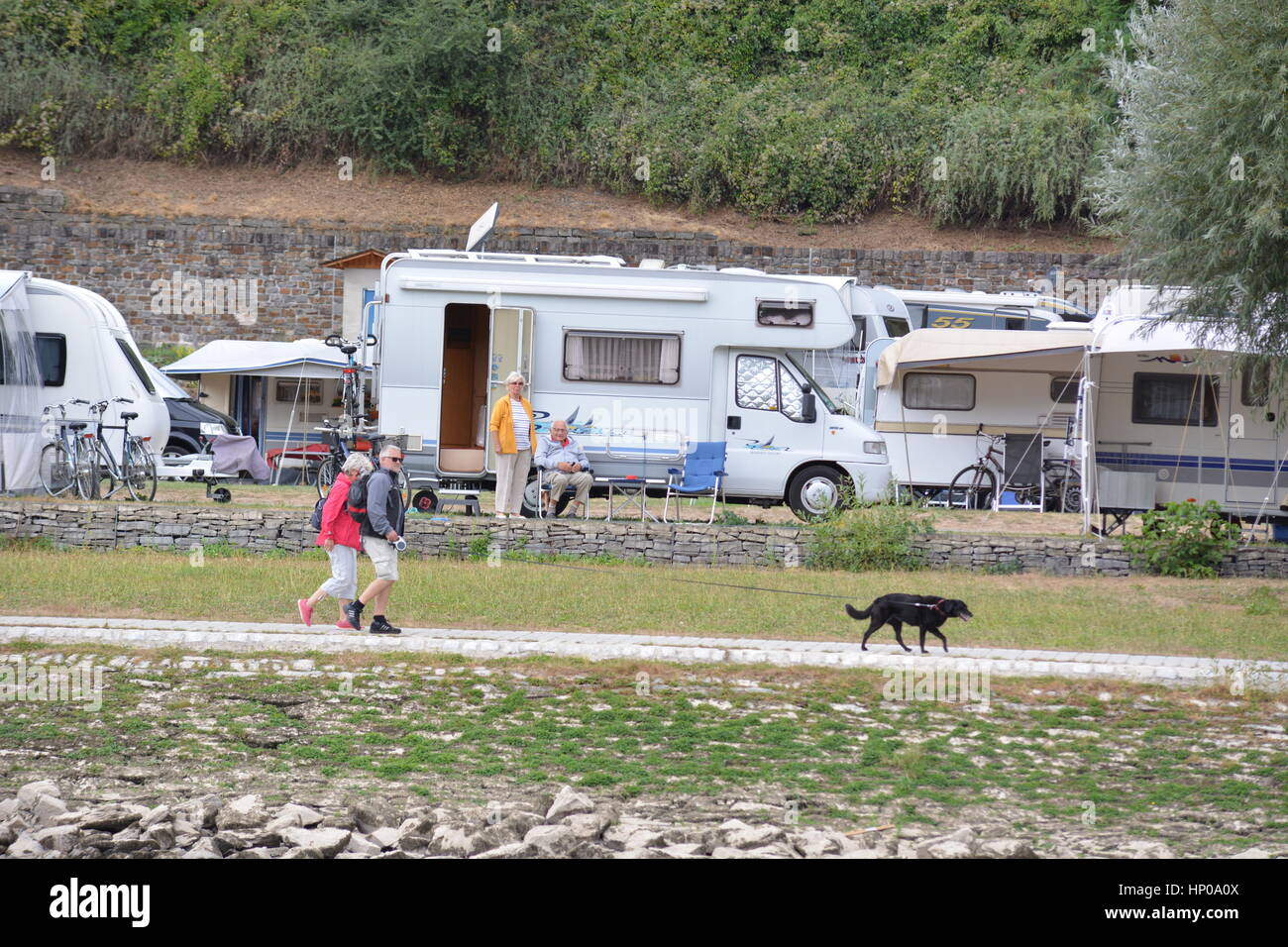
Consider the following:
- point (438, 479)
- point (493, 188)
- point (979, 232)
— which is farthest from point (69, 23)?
point (438, 479)

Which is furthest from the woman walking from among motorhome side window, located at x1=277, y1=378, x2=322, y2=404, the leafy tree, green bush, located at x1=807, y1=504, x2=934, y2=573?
motorhome side window, located at x1=277, y1=378, x2=322, y2=404

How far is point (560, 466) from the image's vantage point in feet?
55.9

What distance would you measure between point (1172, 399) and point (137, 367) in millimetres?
14120

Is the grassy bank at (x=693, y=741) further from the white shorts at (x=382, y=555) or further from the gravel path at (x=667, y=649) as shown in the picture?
the white shorts at (x=382, y=555)

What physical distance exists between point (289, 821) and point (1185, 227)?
1021cm

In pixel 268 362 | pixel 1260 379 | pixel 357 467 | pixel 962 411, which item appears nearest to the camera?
pixel 357 467

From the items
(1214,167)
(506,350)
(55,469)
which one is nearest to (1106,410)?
(1214,167)

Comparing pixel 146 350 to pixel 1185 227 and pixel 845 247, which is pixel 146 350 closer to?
pixel 845 247

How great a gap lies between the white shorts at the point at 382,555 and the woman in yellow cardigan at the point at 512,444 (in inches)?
191

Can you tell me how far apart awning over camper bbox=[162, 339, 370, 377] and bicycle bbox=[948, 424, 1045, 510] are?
428 inches

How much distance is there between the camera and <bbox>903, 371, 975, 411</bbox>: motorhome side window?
20734 mm

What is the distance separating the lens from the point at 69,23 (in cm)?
3891

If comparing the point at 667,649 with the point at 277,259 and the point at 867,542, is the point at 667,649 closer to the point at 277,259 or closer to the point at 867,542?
the point at 867,542

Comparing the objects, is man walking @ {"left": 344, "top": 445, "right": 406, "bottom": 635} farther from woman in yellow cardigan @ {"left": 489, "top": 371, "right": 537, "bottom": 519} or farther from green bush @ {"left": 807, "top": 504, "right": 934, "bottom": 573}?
green bush @ {"left": 807, "top": 504, "right": 934, "bottom": 573}
